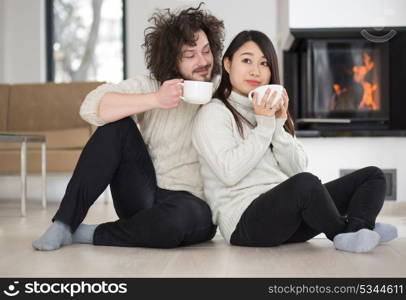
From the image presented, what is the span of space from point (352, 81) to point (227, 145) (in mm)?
2533

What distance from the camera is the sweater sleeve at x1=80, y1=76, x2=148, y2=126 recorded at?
2100 millimetres

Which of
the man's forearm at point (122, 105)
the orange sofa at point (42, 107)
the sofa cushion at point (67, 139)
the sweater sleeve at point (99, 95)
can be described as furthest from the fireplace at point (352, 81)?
the man's forearm at point (122, 105)

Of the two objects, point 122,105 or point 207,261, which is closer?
point 207,261

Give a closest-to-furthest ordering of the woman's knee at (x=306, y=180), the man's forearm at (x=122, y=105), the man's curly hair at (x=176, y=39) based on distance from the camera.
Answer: the woman's knee at (x=306, y=180) < the man's forearm at (x=122, y=105) < the man's curly hair at (x=176, y=39)

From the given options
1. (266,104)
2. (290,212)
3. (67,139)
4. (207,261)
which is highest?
(266,104)

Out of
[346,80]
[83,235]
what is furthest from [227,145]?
[346,80]

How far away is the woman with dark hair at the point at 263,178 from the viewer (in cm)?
195

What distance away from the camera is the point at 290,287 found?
1470mm

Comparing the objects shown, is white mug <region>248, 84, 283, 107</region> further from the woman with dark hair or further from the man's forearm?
the man's forearm

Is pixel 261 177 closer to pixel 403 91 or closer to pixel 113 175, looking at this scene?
pixel 113 175

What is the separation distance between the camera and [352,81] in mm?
4340

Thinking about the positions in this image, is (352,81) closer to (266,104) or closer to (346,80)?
(346,80)

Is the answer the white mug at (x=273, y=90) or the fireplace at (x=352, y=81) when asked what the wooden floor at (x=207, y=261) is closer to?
the white mug at (x=273, y=90)

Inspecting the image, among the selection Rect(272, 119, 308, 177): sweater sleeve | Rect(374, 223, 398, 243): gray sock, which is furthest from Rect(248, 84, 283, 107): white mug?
Rect(374, 223, 398, 243): gray sock
